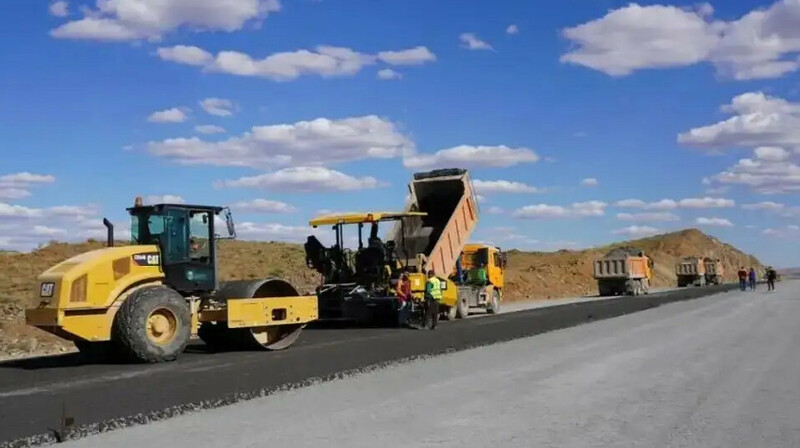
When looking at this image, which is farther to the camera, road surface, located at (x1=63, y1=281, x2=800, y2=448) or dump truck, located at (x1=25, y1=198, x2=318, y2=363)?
dump truck, located at (x1=25, y1=198, x2=318, y2=363)

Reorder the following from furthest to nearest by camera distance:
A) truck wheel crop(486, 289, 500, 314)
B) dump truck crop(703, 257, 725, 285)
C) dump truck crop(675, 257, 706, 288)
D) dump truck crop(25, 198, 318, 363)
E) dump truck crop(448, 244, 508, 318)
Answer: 1. dump truck crop(703, 257, 725, 285)
2. dump truck crop(675, 257, 706, 288)
3. truck wheel crop(486, 289, 500, 314)
4. dump truck crop(448, 244, 508, 318)
5. dump truck crop(25, 198, 318, 363)

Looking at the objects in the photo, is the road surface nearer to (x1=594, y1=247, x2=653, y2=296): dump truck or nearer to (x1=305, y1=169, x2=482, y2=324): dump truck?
(x1=305, y1=169, x2=482, y2=324): dump truck

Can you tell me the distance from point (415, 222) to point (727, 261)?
12122cm

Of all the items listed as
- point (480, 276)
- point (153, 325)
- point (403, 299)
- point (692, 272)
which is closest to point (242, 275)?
point (480, 276)

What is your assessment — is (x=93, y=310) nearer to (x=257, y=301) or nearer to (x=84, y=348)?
(x=84, y=348)

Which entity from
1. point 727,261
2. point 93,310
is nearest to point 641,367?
point 93,310

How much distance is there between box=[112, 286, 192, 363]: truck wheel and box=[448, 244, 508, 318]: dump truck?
12.8 metres

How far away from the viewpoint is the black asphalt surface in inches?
337

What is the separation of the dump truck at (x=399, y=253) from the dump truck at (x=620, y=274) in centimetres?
2551

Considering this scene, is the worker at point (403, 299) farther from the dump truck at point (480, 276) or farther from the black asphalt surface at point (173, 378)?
the dump truck at point (480, 276)

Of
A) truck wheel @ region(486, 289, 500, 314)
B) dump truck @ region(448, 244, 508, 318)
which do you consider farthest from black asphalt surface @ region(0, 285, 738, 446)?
truck wheel @ region(486, 289, 500, 314)

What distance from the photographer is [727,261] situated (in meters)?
134

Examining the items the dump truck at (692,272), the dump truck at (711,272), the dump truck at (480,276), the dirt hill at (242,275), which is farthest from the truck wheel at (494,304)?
the dump truck at (711,272)

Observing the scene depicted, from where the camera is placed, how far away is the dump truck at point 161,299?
12.4 meters
